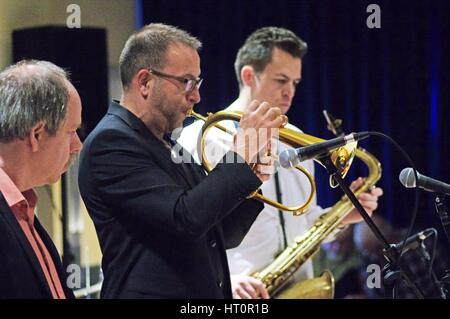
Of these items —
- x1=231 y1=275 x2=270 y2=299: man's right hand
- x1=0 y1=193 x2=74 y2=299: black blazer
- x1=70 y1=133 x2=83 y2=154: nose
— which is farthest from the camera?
x1=231 y1=275 x2=270 y2=299: man's right hand

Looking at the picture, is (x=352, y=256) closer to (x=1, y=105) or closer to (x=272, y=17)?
(x=272, y=17)

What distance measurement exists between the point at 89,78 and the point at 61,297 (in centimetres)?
204

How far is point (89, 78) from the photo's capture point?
387 cm

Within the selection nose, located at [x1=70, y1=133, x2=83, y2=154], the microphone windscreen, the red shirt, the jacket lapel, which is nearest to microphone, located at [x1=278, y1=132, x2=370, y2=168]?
the microphone windscreen

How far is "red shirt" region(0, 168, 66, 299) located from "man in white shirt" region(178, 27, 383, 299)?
1.25 metres

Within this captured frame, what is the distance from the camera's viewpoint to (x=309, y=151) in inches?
85.0

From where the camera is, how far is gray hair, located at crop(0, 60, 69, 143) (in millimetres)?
1937

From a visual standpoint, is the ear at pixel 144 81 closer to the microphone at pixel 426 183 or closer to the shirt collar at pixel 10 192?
the shirt collar at pixel 10 192

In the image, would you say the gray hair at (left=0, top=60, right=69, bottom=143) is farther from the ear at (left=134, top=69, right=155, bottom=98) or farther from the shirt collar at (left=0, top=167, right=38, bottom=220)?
the ear at (left=134, top=69, right=155, bottom=98)

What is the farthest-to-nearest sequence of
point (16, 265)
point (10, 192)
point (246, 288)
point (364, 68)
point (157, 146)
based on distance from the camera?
point (364, 68) → point (246, 288) → point (157, 146) → point (10, 192) → point (16, 265)

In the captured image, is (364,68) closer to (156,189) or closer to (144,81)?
(144,81)

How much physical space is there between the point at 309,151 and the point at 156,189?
435 mm

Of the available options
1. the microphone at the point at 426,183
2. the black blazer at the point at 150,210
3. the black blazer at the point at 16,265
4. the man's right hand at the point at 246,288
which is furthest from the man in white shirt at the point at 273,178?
the black blazer at the point at 16,265

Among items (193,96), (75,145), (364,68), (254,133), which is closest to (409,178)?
(254,133)
